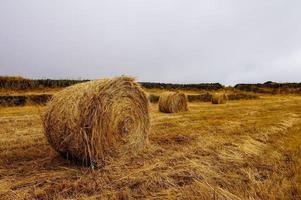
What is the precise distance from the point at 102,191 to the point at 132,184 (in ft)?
1.75

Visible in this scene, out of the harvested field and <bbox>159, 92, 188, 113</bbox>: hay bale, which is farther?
the harvested field

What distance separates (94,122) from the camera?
6.90 metres

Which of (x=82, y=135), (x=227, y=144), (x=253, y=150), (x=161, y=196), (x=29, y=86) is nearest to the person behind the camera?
(x=161, y=196)

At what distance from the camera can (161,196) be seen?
5.20 meters

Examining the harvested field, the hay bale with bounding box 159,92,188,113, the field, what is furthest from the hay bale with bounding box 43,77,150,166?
the harvested field

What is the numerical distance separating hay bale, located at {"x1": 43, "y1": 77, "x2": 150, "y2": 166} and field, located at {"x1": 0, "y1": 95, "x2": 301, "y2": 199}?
267 millimetres

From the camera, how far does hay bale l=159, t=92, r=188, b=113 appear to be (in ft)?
62.1

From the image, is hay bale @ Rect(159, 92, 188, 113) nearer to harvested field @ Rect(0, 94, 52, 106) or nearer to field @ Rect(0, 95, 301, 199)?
harvested field @ Rect(0, 94, 52, 106)

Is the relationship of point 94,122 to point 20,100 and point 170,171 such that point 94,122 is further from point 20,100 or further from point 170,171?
point 20,100

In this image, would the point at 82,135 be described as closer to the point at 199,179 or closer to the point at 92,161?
the point at 92,161

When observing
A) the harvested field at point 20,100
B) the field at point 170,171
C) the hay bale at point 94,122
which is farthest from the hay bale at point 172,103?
the hay bale at point 94,122

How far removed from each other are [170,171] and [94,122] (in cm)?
154

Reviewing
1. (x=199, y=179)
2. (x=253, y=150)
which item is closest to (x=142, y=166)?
(x=199, y=179)

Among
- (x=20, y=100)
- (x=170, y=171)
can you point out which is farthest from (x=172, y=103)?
(x=170, y=171)
